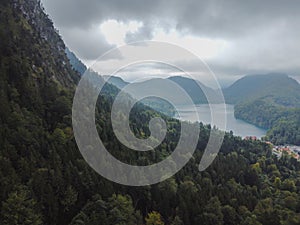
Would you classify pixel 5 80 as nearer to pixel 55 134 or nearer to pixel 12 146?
pixel 55 134

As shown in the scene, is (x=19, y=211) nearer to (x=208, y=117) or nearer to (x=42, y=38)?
(x=42, y=38)

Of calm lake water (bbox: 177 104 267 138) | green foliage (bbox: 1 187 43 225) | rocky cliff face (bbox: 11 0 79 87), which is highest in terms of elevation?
rocky cliff face (bbox: 11 0 79 87)

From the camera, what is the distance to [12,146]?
19500 millimetres

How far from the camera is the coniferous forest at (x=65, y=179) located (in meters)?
17.7

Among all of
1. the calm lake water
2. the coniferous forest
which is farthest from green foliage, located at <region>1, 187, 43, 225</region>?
the calm lake water

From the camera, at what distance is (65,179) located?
19.9 m

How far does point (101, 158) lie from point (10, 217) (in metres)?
8.97

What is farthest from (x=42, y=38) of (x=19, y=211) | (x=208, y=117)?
(x=208, y=117)

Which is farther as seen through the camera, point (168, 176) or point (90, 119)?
point (90, 119)

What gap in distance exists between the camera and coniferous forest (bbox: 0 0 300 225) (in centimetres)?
1767

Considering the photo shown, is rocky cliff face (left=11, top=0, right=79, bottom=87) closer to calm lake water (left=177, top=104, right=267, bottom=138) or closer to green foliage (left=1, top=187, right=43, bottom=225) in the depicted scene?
green foliage (left=1, top=187, right=43, bottom=225)

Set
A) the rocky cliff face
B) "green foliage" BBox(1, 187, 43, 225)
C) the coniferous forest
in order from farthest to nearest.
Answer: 1. the rocky cliff face
2. the coniferous forest
3. "green foliage" BBox(1, 187, 43, 225)

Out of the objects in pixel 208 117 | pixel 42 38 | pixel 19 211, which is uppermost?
pixel 42 38

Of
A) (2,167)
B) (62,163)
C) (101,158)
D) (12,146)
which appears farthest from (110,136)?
(2,167)
